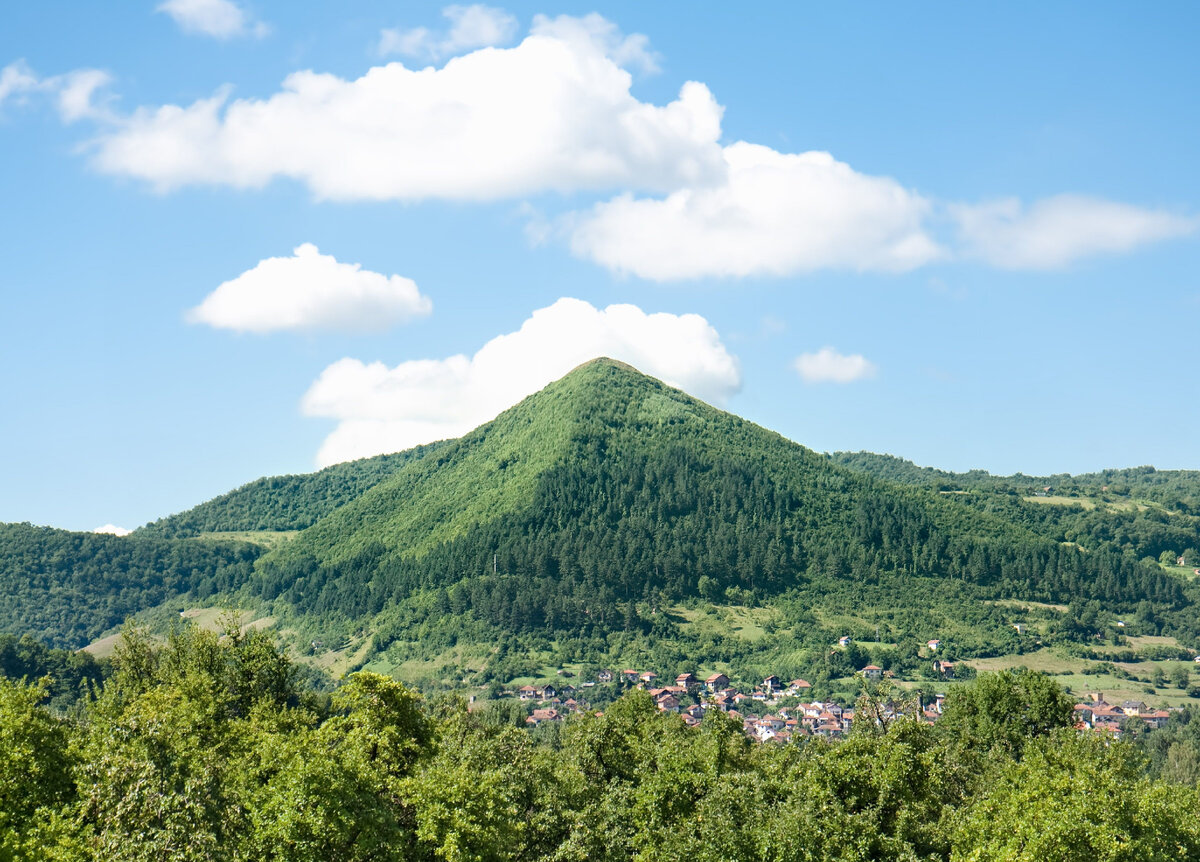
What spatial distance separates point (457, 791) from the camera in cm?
5169

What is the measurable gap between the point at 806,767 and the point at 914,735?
53.4 feet

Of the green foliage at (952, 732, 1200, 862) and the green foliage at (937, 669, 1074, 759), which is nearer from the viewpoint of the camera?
the green foliage at (952, 732, 1200, 862)

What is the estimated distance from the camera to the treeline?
1756 inches

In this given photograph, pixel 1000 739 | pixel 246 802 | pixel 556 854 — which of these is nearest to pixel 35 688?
pixel 246 802

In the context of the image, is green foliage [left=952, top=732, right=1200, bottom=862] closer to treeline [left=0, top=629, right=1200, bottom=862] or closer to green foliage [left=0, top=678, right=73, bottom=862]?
treeline [left=0, top=629, right=1200, bottom=862]

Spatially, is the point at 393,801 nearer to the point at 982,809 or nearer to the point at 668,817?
the point at 668,817

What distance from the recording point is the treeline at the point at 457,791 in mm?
44594

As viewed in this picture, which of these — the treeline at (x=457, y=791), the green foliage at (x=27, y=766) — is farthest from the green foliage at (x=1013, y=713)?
the green foliage at (x=27, y=766)

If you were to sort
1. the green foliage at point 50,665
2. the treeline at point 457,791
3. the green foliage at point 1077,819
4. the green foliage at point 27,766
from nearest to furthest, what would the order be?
the treeline at point 457,791 < the green foliage at point 27,766 < the green foliage at point 1077,819 < the green foliage at point 50,665

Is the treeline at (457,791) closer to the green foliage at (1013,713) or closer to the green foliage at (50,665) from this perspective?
the green foliage at (1013,713)

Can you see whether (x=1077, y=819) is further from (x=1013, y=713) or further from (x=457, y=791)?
(x=1013, y=713)

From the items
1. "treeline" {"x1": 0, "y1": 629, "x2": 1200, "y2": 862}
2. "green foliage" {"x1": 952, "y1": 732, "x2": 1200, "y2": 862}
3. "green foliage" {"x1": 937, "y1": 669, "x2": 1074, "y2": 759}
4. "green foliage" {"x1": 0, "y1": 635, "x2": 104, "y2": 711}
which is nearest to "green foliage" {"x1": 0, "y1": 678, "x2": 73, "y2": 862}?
"treeline" {"x1": 0, "y1": 629, "x2": 1200, "y2": 862}

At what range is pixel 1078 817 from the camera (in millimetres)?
55938

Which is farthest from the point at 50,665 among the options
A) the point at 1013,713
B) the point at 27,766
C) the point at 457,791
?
the point at 1013,713
